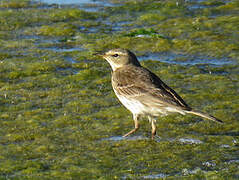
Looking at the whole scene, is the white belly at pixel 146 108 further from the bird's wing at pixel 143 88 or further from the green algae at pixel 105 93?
the green algae at pixel 105 93

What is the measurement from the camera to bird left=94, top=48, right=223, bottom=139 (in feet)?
28.4

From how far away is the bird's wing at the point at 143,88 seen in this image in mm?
8695

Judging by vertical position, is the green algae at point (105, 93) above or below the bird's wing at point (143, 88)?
below

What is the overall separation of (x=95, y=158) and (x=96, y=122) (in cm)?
141

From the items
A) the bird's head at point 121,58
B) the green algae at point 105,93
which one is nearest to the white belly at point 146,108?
the green algae at point 105,93

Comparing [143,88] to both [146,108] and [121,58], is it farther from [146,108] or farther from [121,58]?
[121,58]

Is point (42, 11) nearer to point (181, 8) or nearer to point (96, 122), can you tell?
point (181, 8)

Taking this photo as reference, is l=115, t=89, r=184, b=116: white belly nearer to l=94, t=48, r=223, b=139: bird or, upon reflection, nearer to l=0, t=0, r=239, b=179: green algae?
l=94, t=48, r=223, b=139: bird

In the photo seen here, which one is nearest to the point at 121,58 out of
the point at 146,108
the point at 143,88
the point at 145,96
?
the point at 143,88

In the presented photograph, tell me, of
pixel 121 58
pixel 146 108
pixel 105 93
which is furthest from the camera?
pixel 105 93

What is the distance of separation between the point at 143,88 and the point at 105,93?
2.06 metres

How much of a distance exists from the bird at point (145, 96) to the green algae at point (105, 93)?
0.43 m

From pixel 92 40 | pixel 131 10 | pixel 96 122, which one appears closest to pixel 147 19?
pixel 131 10

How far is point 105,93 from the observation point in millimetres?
10945
